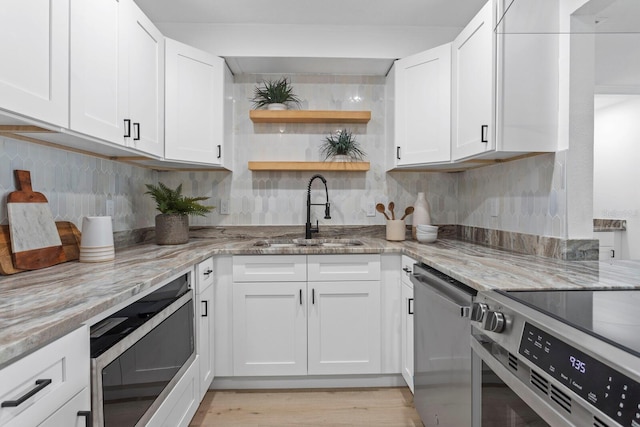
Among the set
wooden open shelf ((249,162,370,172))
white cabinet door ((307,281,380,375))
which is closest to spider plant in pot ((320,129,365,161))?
wooden open shelf ((249,162,370,172))

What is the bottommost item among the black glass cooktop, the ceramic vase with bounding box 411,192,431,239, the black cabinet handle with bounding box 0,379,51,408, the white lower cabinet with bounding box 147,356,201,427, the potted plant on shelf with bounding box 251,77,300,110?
the white lower cabinet with bounding box 147,356,201,427

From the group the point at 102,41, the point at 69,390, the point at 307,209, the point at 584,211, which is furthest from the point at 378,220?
the point at 69,390

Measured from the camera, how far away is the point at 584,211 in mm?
1735

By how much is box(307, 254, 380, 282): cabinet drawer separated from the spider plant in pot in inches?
35.6

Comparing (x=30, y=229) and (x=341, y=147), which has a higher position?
(x=341, y=147)

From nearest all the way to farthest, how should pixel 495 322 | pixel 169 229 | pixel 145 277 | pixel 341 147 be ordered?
pixel 495 322 < pixel 145 277 < pixel 169 229 < pixel 341 147

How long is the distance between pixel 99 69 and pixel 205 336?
1425 mm

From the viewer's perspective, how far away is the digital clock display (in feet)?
2.36

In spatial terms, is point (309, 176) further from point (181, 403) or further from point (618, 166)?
point (618, 166)

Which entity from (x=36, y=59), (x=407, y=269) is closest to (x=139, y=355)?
(x=36, y=59)

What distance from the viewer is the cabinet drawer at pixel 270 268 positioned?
227 cm

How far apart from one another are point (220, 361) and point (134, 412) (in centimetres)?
110

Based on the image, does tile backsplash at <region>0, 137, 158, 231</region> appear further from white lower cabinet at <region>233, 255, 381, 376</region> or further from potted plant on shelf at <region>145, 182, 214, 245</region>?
white lower cabinet at <region>233, 255, 381, 376</region>

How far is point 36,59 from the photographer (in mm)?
1186
